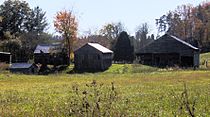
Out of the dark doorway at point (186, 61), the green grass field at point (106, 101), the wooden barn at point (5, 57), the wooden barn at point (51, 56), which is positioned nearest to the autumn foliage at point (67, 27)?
the wooden barn at point (51, 56)

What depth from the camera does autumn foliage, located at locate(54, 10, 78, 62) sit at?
8897 centimetres

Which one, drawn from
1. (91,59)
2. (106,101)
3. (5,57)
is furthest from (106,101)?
(5,57)

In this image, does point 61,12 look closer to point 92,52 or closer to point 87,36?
point 92,52

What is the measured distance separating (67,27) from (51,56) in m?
7.92

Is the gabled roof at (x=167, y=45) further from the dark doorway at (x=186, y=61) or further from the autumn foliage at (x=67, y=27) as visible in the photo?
the autumn foliage at (x=67, y=27)

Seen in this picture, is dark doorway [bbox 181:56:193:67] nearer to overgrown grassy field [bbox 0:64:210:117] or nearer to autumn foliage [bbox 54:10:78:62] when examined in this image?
autumn foliage [bbox 54:10:78:62]

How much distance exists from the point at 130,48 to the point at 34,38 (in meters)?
27.6

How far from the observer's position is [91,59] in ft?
263

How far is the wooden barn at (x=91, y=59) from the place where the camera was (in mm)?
79188

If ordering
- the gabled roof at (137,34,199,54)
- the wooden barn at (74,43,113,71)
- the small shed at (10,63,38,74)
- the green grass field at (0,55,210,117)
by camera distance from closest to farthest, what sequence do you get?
the green grass field at (0,55,210,117) → the small shed at (10,63,38,74) → the wooden barn at (74,43,113,71) → the gabled roof at (137,34,199,54)

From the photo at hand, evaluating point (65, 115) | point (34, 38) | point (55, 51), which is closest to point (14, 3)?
point (34, 38)

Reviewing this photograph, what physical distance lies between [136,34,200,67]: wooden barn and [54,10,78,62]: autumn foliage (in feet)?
48.6

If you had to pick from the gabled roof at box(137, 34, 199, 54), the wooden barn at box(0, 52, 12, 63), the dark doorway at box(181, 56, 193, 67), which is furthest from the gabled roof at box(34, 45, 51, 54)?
the dark doorway at box(181, 56, 193, 67)

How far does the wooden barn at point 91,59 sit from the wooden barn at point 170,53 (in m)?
8.54
